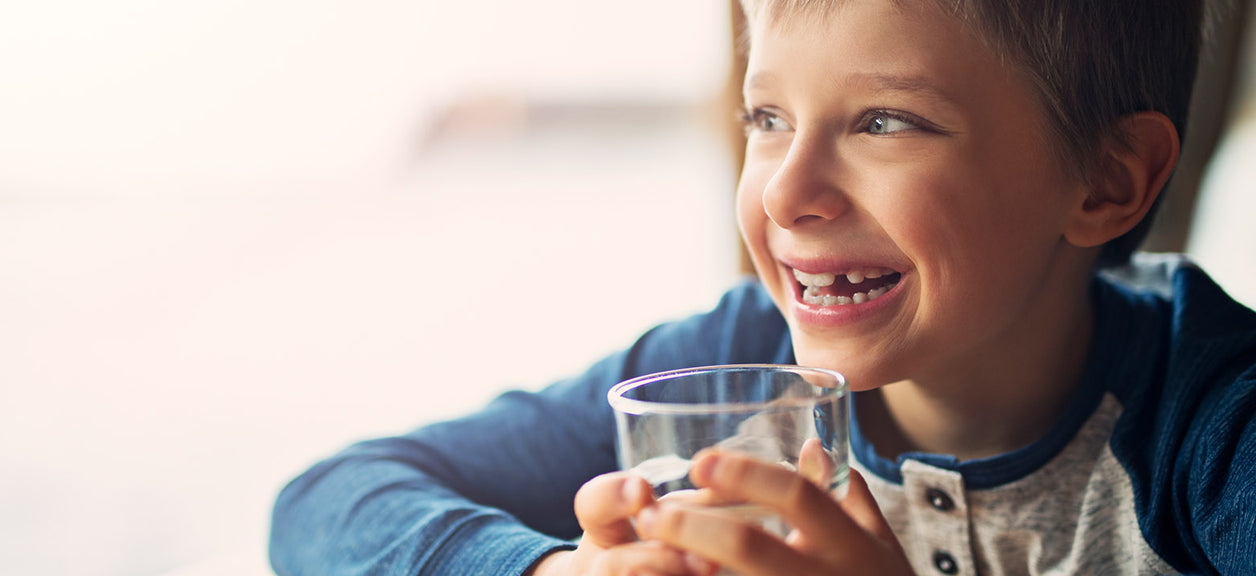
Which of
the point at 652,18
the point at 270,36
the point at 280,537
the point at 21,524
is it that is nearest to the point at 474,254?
the point at 652,18

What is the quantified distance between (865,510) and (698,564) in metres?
0.13

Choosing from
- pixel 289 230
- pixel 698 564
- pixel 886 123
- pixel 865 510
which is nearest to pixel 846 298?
pixel 886 123

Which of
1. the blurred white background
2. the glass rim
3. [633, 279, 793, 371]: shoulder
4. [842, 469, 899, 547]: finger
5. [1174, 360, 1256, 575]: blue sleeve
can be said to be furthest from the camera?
the blurred white background

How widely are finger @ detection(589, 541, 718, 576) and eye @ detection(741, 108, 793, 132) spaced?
1.43ft

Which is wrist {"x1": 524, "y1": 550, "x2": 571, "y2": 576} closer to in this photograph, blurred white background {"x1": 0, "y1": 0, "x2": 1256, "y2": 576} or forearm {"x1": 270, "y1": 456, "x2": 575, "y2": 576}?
forearm {"x1": 270, "y1": 456, "x2": 575, "y2": 576}

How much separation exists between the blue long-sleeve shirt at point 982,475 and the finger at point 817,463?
0.26 meters

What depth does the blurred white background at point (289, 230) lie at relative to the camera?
1.40 metres

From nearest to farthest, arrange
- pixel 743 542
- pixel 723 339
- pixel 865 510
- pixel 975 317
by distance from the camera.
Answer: pixel 743 542 → pixel 865 510 → pixel 975 317 → pixel 723 339

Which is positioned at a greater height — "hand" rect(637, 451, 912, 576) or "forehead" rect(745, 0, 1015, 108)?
"forehead" rect(745, 0, 1015, 108)

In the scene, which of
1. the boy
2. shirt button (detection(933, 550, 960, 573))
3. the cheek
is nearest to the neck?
the boy

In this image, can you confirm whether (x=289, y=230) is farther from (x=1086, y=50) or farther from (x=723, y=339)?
(x=1086, y=50)

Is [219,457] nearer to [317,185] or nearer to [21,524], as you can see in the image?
[21,524]

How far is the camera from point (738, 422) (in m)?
0.46

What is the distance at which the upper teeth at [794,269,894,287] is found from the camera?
0.77 meters
